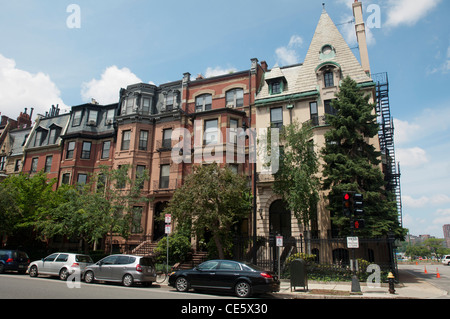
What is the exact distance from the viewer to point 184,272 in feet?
45.5

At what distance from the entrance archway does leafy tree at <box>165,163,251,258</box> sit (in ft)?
18.7

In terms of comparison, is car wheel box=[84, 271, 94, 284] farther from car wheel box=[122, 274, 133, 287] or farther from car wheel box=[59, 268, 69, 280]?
car wheel box=[122, 274, 133, 287]

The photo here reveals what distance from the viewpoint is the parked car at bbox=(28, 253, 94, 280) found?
16344 mm

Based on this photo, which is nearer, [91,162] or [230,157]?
[230,157]

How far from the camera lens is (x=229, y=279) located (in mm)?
12773

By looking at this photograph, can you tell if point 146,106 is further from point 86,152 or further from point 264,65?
point 264,65

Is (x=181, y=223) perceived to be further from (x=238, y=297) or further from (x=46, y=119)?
(x=46, y=119)

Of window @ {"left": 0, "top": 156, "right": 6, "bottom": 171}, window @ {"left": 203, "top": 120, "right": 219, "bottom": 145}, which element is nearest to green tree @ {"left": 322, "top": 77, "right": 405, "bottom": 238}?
window @ {"left": 203, "top": 120, "right": 219, "bottom": 145}

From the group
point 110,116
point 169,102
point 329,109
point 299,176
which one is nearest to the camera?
point 299,176

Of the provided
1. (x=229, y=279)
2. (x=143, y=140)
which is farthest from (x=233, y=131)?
(x=229, y=279)

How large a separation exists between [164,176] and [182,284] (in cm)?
1550
